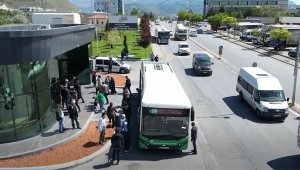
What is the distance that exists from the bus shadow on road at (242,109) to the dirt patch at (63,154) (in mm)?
9402

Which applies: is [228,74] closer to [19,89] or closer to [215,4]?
[19,89]

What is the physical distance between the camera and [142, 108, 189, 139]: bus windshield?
50.4 ft

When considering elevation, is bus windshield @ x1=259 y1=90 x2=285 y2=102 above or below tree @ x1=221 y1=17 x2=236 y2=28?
below

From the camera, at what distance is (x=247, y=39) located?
7075 cm

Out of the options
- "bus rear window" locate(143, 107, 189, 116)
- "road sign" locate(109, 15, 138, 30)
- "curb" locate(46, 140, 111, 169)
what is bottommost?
"curb" locate(46, 140, 111, 169)

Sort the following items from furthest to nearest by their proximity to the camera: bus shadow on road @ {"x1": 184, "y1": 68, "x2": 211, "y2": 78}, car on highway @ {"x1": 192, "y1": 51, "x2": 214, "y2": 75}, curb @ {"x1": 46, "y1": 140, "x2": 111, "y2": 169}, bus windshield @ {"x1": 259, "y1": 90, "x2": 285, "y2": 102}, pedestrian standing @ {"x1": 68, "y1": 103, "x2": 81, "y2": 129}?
1. bus shadow on road @ {"x1": 184, "y1": 68, "x2": 211, "y2": 78}
2. car on highway @ {"x1": 192, "y1": 51, "x2": 214, "y2": 75}
3. bus windshield @ {"x1": 259, "y1": 90, "x2": 285, "y2": 102}
4. pedestrian standing @ {"x1": 68, "y1": 103, "x2": 81, "y2": 129}
5. curb @ {"x1": 46, "y1": 140, "x2": 111, "y2": 169}

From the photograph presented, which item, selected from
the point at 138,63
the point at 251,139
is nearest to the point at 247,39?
the point at 138,63

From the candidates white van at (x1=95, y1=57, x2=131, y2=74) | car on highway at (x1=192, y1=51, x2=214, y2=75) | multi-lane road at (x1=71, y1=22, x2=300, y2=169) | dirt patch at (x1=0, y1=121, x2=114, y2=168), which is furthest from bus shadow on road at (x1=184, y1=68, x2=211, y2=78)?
dirt patch at (x1=0, y1=121, x2=114, y2=168)

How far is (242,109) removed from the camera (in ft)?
77.7

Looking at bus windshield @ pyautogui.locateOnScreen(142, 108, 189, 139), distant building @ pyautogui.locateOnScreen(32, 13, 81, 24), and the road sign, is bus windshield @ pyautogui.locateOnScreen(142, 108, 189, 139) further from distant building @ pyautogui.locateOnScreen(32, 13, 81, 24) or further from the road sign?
distant building @ pyautogui.locateOnScreen(32, 13, 81, 24)

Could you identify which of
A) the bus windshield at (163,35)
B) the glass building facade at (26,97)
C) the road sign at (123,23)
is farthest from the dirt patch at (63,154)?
the bus windshield at (163,35)

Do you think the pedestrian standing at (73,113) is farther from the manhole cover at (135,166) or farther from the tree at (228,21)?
the tree at (228,21)

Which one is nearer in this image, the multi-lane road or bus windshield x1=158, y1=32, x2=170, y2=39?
the multi-lane road

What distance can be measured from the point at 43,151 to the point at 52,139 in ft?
3.97
